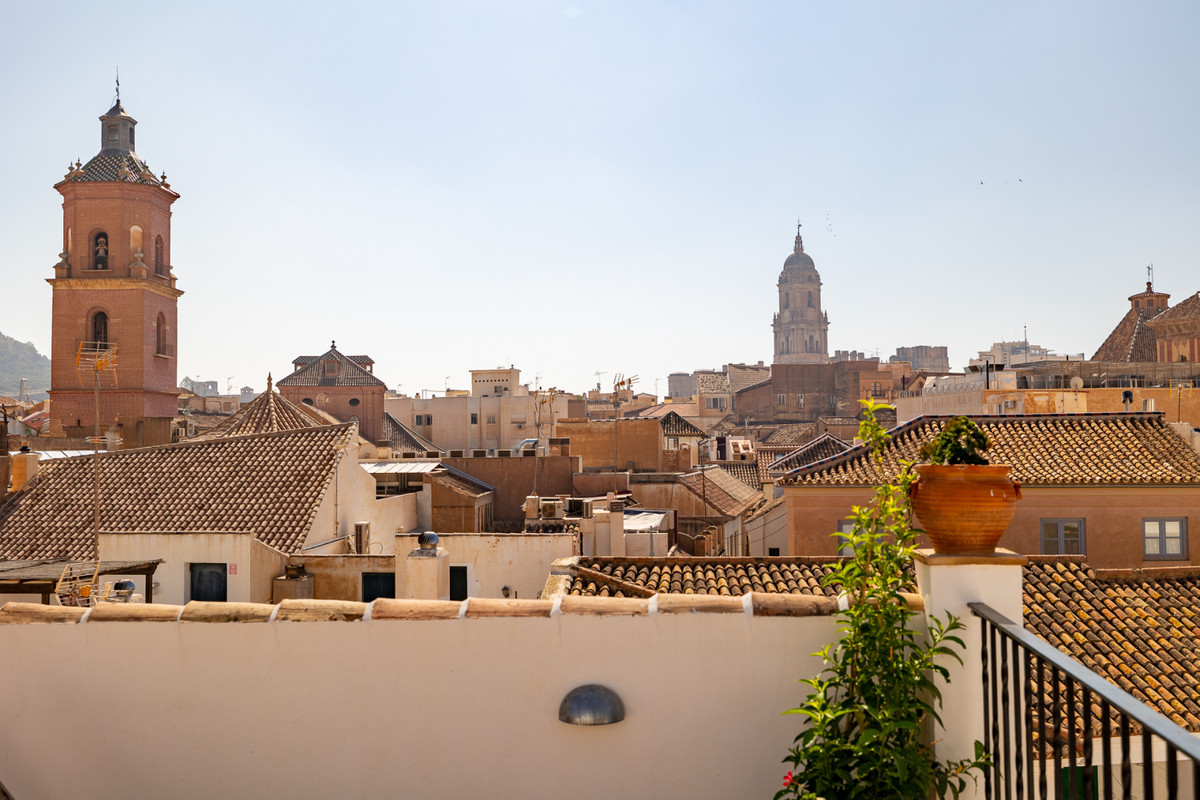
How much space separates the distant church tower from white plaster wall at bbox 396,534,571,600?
132211 mm

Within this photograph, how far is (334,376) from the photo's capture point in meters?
58.9

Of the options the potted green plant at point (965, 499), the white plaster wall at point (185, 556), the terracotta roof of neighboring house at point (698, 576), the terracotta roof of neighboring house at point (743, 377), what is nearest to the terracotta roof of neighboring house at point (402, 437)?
the white plaster wall at point (185, 556)

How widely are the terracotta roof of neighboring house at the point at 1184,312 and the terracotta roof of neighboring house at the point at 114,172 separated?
45967mm

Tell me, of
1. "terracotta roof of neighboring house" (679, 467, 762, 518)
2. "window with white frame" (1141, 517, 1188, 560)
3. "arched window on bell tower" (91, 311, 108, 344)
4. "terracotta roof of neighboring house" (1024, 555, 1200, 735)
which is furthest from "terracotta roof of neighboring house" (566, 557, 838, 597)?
"arched window on bell tower" (91, 311, 108, 344)

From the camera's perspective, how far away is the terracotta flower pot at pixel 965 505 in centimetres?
353

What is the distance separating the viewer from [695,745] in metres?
4.15

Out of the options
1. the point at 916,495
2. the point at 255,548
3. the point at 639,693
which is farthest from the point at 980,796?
the point at 255,548

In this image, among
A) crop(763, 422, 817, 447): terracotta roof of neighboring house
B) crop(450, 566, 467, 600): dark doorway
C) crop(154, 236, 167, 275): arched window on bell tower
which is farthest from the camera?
crop(763, 422, 817, 447): terracotta roof of neighboring house

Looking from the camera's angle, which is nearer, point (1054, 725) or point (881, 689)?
point (1054, 725)

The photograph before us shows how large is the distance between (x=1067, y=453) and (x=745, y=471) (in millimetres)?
22698

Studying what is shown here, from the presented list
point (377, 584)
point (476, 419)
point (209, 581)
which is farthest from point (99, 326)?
point (377, 584)

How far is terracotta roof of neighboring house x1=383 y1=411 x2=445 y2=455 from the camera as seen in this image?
177 feet

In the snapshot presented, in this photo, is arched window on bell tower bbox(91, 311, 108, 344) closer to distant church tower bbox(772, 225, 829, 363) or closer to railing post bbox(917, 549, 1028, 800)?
railing post bbox(917, 549, 1028, 800)

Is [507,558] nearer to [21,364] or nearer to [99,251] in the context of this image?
[99,251]
